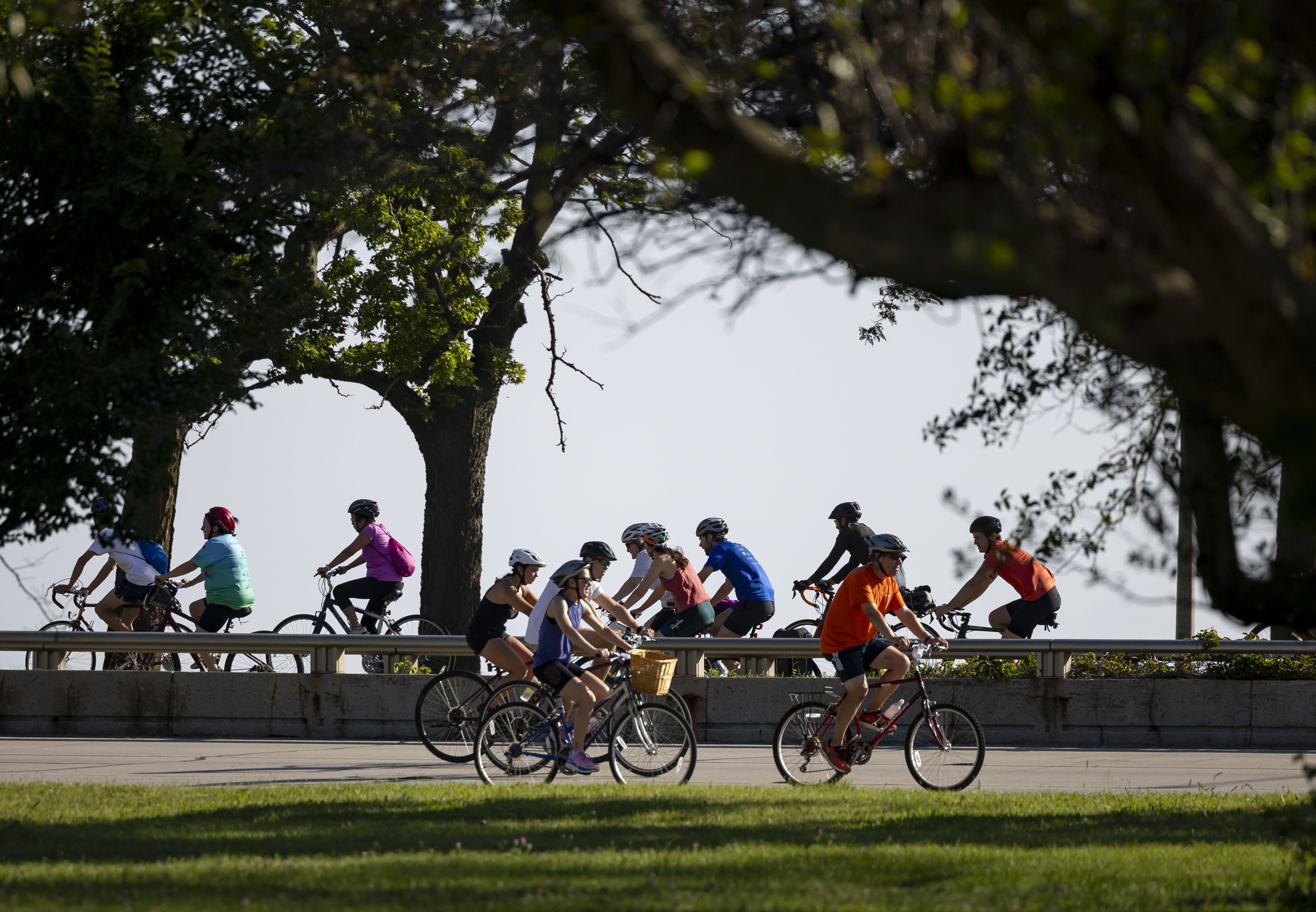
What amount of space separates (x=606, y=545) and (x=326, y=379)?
8.68 metres

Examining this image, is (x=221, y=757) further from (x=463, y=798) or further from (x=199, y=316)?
(x=199, y=316)

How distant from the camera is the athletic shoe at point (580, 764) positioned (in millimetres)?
11711

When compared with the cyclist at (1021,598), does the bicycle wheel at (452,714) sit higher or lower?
lower

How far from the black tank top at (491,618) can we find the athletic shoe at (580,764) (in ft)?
4.85

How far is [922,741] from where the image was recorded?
38.0ft

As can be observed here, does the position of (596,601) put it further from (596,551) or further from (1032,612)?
(1032,612)

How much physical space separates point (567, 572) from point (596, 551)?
1.07 metres

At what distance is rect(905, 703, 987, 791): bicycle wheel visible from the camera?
11.5 meters

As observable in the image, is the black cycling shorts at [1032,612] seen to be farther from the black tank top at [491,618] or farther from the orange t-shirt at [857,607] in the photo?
the black tank top at [491,618]

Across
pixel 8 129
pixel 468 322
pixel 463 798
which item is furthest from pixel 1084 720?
pixel 8 129

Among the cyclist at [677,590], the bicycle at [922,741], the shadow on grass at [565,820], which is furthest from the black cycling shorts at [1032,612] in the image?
the shadow on grass at [565,820]

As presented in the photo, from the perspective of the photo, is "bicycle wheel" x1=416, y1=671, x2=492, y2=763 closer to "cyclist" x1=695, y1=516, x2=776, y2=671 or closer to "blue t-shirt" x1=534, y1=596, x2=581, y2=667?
"blue t-shirt" x1=534, y1=596, x2=581, y2=667

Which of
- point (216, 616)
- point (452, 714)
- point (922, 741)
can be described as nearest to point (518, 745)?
point (452, 714)

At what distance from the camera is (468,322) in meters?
19.4
